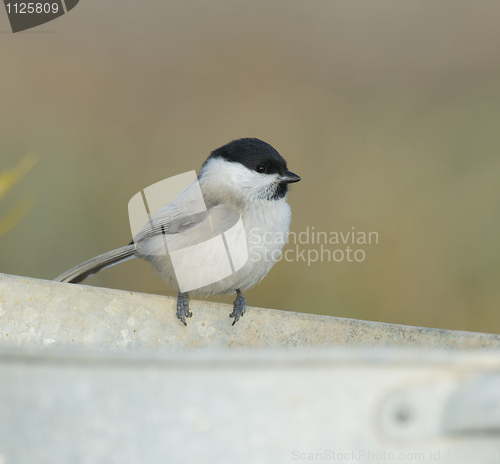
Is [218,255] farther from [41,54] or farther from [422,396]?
[41,54]

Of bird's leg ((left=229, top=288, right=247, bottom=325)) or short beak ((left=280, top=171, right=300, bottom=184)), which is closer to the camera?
bird's leg ((left=229, top=288, right=247, bottom=325))

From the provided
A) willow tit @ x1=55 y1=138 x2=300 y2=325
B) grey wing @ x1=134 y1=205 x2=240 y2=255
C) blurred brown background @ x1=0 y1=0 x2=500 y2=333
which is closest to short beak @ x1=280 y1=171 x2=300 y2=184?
willow tit @ x1=55 y1=138 x2=300 y2=325

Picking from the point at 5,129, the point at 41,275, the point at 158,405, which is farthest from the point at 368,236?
the point at 158,405

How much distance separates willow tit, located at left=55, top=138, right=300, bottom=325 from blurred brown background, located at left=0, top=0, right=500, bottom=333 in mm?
842

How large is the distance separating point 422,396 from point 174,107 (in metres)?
2.79

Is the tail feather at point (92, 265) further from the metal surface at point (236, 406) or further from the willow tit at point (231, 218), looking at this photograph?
the metal surface at point (236, 406)

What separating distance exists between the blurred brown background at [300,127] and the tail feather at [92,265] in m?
0.82

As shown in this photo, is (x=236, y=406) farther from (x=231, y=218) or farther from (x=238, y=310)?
(x=231, y=218)

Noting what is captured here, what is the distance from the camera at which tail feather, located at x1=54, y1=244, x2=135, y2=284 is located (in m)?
1.50

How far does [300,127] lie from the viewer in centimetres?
296

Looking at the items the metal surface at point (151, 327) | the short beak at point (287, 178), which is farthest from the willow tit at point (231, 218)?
the metal surface at point (151, 327)

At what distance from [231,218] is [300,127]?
1.66 m

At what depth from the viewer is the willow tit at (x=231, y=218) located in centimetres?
145

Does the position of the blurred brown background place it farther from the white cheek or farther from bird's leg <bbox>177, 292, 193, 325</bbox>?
bird's leg <bbox>177, 292, 193, 325</bbox>
